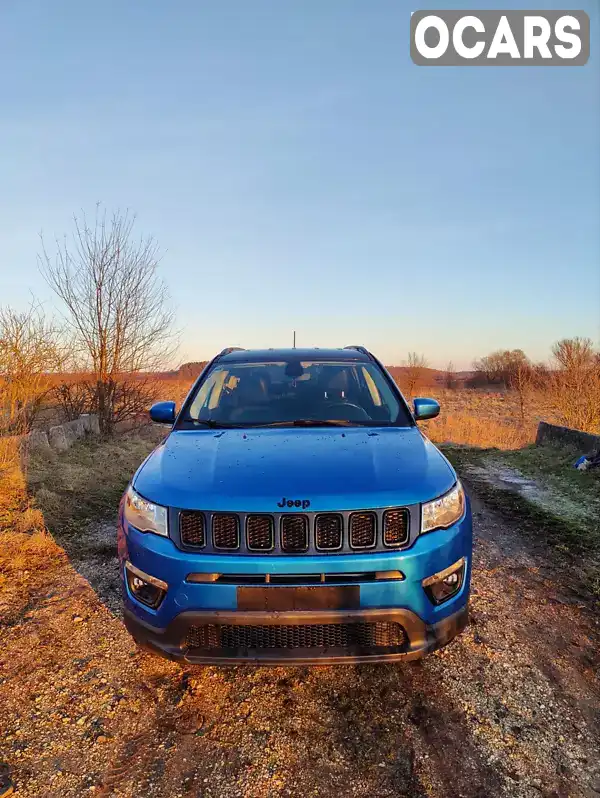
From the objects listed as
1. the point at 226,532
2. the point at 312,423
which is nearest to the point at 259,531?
the point at 226,532

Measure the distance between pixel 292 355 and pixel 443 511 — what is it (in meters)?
2.32

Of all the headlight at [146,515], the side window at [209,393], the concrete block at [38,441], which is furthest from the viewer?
the concrete block at [38,441]

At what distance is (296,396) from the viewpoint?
12.6ft

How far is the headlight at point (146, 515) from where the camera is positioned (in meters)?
2.39

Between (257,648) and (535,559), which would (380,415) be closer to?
(257,648)

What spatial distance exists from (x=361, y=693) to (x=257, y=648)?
72cm

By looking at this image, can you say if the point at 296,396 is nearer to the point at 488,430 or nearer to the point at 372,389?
the point at 372,389

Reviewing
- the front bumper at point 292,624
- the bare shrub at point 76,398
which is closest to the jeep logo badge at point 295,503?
the front bumper at point 292,624

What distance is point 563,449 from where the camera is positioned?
9789 mm

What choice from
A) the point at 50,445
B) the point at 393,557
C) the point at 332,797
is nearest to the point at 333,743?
the point at 332,797

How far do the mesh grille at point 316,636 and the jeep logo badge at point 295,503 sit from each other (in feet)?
1.75

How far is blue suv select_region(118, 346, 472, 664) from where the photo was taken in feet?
7.19

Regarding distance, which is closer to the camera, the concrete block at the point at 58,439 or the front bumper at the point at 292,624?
the front bumper at the point at 292,624

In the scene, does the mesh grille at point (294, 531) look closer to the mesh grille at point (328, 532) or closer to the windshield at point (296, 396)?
the mesh grille at point (328, 532)
